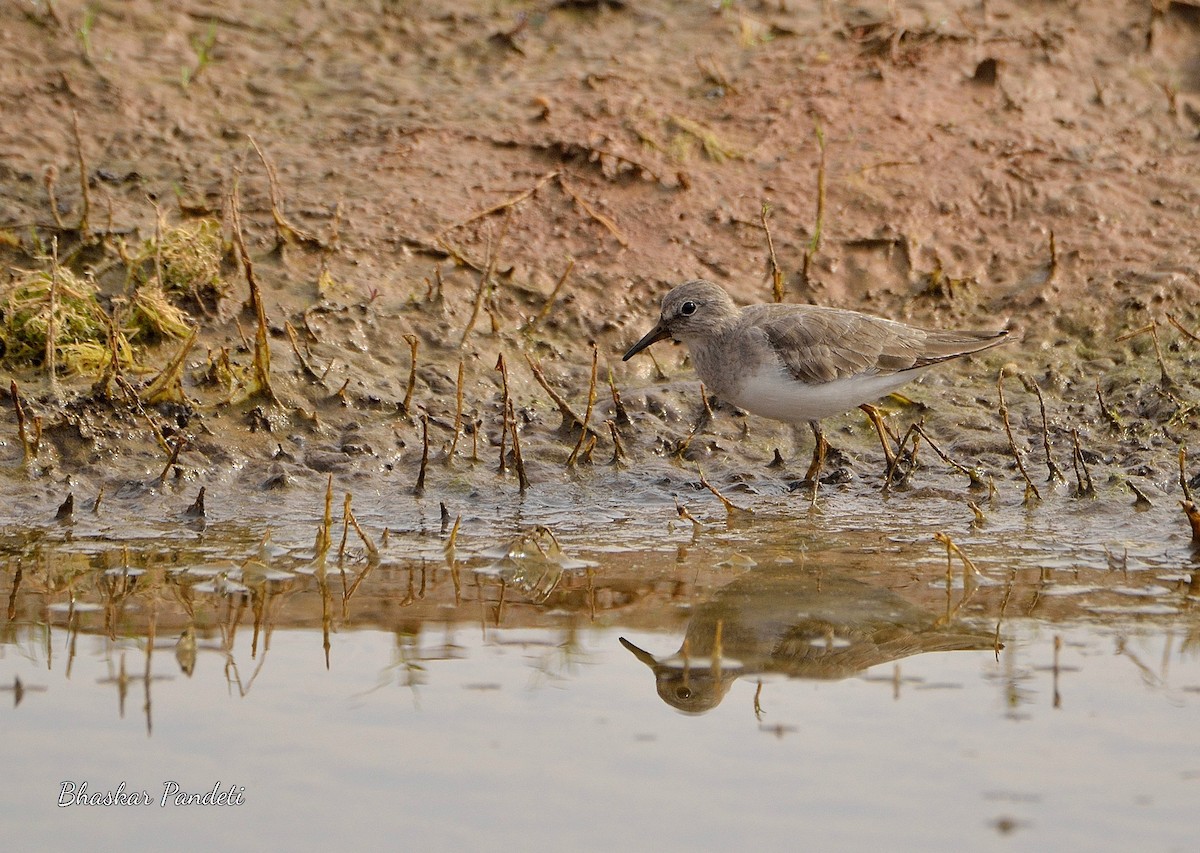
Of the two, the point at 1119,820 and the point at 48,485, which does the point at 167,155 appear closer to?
the point at 48,485

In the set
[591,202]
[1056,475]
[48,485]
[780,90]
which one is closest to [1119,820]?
[1056,475]

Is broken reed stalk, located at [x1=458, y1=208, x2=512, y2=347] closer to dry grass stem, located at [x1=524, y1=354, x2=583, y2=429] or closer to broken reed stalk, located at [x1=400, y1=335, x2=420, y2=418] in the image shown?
broken reed stalk, located at [x1=400, y1=335, x2=420, y2=418]

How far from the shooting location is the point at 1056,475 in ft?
23.7

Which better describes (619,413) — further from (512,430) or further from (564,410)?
(512,430)

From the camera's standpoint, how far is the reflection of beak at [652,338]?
25.8 feet

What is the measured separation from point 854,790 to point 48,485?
431 cm

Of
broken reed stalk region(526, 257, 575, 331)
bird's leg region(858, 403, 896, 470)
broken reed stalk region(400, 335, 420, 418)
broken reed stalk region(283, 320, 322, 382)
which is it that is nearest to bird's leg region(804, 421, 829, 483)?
bird's leg region(858, 403, 896, 470)

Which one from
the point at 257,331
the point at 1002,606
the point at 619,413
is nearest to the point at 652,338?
the point at 619,413

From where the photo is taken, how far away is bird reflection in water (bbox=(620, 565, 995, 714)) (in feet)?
16.6

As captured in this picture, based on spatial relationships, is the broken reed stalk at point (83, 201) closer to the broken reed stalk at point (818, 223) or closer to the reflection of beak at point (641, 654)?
the broken reed stalk at point (818, 223)

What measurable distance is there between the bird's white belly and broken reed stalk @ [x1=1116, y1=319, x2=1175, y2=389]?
62.2 inches

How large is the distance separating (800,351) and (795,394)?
25 centimetres

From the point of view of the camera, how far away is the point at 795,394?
7285 millimetres

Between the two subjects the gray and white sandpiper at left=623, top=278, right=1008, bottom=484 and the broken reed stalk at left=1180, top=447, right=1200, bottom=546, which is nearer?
the broken reed stalk at left=1180, top=447, right=1200, bottom=546
